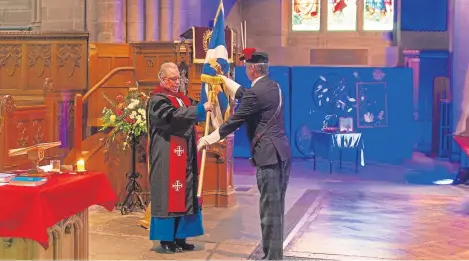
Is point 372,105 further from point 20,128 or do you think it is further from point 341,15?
point 20,128

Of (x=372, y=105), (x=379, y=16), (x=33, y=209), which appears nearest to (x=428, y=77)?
(x=379, y=16)

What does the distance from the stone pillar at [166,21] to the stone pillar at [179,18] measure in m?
0.08

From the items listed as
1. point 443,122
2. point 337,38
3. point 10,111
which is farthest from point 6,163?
point 337,38

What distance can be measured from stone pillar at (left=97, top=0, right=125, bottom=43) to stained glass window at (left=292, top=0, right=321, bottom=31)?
19.2 feet

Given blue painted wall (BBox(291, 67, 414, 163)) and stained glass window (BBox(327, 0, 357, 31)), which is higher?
stained glass window (BBox(327, 0, 357, 31))

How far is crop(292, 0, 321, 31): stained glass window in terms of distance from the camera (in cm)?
1770

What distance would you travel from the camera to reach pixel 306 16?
1773 cm

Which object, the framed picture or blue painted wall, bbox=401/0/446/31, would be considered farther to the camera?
blue painted wall, bbox=401/0/446/31

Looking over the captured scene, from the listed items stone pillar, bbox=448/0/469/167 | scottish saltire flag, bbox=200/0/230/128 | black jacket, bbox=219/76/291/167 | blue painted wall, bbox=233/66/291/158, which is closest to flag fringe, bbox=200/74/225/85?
scottish saltire flag, bbox=200/0/230/128

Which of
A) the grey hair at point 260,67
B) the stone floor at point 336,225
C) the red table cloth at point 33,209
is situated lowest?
the stone floor at point 336,225

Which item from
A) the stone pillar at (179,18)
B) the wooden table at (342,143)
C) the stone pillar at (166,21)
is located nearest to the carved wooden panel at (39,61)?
the stone pillar at (166,21)

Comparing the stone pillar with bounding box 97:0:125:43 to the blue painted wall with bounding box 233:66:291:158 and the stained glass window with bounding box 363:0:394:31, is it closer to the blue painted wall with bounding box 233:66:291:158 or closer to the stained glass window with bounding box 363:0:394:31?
the blue painted wall with bounding box 233:66:291:158

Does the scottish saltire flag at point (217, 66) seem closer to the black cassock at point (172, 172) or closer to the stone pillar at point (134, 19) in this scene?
the black cassock at point (172, 172)

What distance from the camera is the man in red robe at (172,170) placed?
635 centimetres
